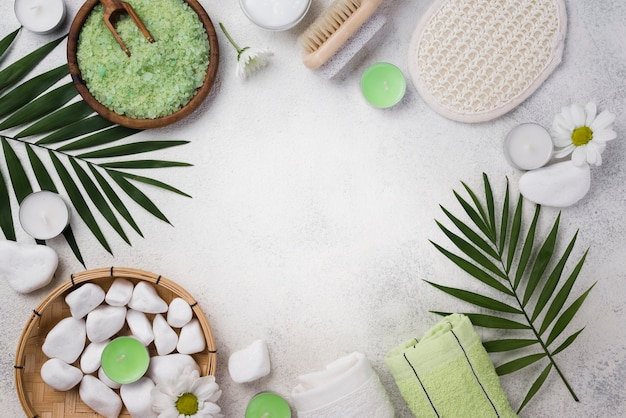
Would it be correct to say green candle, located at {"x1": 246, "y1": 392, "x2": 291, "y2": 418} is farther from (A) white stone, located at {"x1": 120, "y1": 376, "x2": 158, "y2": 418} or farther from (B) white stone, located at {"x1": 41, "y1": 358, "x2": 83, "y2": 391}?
(B) white stone, located at {"x1": 41, "y1": 358, "x2": 83, "y2": 391}

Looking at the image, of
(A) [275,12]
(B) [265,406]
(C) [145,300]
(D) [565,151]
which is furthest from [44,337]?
(D) [565,151]

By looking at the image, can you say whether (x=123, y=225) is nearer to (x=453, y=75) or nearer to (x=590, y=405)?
(x=453, y=75)

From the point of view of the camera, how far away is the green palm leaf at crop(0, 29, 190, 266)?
1420 mm

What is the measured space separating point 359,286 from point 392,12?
2.46 feet

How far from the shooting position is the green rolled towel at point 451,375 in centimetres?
130

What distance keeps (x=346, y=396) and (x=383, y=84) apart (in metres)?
0.80

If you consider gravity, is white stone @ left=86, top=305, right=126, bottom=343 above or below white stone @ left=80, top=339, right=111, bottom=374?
above

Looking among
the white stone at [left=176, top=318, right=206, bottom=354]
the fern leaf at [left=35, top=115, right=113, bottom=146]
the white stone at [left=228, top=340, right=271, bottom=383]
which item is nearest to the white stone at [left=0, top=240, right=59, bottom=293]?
the fern leaf at [left=35, top=115, right=113, bottom=146]

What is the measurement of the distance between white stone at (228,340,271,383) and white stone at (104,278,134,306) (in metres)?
0.31

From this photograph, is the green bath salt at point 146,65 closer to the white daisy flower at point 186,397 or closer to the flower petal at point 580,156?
the white daisy flower at point 186,397

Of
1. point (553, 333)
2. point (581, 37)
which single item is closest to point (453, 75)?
point (581, 37)

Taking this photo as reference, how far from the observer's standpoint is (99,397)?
4.48ft

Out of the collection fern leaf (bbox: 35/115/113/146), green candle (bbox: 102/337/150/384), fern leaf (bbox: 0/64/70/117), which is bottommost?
green candle (bbox: 102/337/150/384)

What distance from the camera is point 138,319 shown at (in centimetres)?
139
